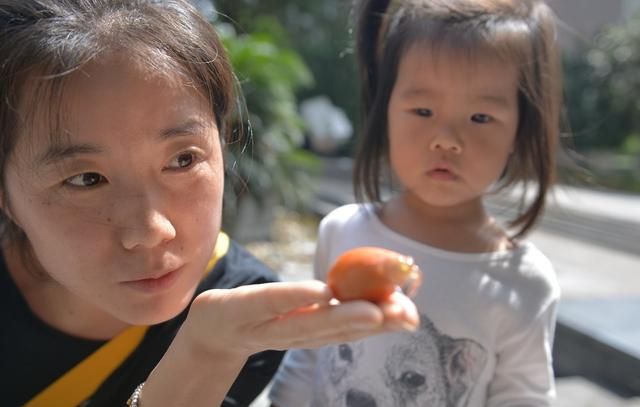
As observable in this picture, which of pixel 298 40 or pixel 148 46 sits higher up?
pixel 148 46

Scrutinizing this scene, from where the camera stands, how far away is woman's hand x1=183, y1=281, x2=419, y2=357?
2.58ft

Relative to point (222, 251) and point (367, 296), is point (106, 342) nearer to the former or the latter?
point (222, 251)

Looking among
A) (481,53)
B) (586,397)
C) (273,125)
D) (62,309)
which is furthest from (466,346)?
(273,125)

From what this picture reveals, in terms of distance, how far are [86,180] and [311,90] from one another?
19.8m

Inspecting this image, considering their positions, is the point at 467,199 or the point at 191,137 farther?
the point at 467,199

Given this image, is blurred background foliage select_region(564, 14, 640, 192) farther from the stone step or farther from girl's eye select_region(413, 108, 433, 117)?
girl's eye select_region(413, 108, 433, 117)

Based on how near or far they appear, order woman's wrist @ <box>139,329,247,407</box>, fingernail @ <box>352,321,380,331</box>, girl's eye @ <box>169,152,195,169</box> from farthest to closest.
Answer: girl's eye @ <box>169,152,195,169</box> → woman's wrist @ <box>139,329,247,407</box> → fingernail @ <box>352,321,380,331</box>

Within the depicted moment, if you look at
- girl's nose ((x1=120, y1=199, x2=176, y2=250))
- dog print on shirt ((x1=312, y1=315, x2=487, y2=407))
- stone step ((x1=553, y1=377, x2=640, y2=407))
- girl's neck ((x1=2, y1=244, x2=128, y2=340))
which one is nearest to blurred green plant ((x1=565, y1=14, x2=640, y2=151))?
stone step ((x1=553, y1=377, x2=640, y2=407))

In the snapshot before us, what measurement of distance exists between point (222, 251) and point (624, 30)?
58.9ft

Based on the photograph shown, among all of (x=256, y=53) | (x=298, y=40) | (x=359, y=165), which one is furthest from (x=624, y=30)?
(x=359, y=165)

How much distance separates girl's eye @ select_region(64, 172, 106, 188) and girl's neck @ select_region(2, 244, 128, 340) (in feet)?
1.26

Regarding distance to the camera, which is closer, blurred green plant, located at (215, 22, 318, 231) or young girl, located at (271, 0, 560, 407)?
young girl, located at (271, 0, 560, 407)

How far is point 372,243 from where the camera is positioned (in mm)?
1575

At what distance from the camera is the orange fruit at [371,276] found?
83 cm
